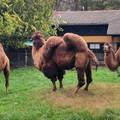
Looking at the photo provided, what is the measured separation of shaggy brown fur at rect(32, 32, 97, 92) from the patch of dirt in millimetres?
371

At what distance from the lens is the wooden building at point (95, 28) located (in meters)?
37.9

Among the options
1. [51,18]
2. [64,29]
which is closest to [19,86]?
[51,18]

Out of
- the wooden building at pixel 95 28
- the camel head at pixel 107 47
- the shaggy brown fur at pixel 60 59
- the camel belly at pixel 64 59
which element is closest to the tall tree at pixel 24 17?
the wooden building at pixel 95 28

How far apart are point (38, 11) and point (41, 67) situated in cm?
1624

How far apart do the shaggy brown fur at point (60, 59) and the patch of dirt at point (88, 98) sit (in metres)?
0.37

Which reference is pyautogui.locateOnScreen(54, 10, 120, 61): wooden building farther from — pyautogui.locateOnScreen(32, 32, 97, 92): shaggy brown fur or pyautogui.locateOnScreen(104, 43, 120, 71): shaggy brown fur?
pyautogui.locateOnScreen(32, 32, 97, 92): shaggy brown fur

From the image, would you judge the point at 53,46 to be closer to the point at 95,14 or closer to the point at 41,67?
the point at 41,67

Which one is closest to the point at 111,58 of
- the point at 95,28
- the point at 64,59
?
the point at 64,59

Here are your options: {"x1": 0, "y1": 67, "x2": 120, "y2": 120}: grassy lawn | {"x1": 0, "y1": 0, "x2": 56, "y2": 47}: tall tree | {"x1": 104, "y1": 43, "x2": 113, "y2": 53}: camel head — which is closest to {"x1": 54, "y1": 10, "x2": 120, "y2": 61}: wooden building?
{"x1": 0, "y1": 0, "x2": 56, "y2": 47}: tall tree

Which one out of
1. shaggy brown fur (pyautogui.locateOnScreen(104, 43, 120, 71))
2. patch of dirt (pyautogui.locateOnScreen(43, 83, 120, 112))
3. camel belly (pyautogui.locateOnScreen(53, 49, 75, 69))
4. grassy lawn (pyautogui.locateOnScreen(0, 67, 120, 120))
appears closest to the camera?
grassy lawn (pyautogui.locateOnScreen(0, 67, 120, 120))

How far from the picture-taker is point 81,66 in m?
13.8

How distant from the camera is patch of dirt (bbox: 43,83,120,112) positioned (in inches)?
503

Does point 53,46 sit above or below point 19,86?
above

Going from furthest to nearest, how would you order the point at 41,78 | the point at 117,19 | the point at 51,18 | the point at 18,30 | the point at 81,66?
the point at 117,19 → the point at 51,18 → the point at 18,30 → the point at 41,78 → the point at 81,66
